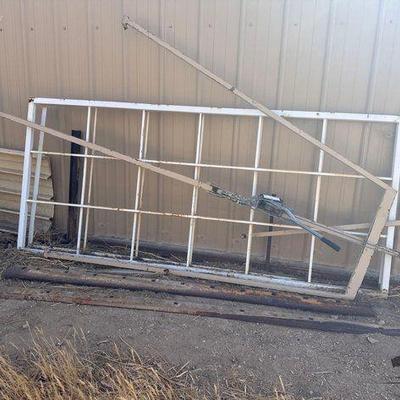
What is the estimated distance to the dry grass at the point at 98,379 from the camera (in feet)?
6.14

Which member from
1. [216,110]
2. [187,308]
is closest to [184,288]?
[187,308]

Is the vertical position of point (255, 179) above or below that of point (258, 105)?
below

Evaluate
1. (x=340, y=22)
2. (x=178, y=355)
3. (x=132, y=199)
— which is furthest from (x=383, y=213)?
(x=132, y=199)

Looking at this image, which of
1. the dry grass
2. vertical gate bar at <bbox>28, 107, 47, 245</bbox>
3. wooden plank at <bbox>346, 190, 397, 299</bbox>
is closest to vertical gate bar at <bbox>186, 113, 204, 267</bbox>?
the dry grass

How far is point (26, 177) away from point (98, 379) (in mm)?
1802

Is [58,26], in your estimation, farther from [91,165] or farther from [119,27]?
[91,165]

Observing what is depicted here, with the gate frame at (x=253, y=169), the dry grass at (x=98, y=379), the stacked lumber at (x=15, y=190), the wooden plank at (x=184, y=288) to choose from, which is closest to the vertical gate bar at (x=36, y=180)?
the gate frame at (x=253, y=169)

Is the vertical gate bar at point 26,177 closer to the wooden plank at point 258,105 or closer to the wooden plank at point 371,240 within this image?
the wooden plank at point 258,105

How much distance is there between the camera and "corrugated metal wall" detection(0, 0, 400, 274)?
284cm

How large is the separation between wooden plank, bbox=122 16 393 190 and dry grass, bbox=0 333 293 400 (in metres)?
1.41

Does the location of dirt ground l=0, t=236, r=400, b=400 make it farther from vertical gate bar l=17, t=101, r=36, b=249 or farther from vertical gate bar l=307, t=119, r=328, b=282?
vertical gate bar l=17, t=101, r=36, b=249

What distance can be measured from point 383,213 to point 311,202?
55 centimetres

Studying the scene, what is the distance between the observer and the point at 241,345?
231 centimetres

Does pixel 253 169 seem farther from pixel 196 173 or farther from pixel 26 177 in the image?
pixel 26 177
